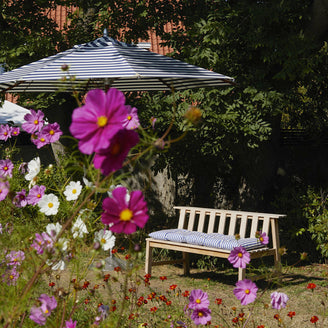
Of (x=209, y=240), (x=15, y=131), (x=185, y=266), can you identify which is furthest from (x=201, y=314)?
(x=185, y=266)

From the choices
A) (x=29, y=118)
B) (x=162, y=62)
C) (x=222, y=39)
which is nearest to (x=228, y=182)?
(x=222, y=39)

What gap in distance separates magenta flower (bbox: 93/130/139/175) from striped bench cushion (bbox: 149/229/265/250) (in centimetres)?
383

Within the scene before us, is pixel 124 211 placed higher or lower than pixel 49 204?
higher

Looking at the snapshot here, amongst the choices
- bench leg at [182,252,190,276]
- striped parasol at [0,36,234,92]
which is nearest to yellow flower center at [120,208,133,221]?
striped parasol at [0,36,234,92]

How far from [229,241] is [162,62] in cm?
193

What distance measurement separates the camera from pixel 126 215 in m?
1.17

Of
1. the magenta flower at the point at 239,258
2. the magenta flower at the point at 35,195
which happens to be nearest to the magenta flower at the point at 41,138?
the magenta flower at the point at 35,195

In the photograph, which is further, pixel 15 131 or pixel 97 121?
pixel 15 131

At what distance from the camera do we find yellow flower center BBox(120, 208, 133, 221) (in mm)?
1164

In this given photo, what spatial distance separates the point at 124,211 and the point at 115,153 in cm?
16

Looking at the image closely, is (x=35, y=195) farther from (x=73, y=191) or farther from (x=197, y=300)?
(x=197, y=300)

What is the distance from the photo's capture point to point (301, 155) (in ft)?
24.0

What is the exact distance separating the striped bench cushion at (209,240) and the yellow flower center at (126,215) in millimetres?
3745

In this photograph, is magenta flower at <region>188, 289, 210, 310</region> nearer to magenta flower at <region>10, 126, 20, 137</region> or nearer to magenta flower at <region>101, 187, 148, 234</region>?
magenta flower at <region>101, 187, 148, 234</region>
